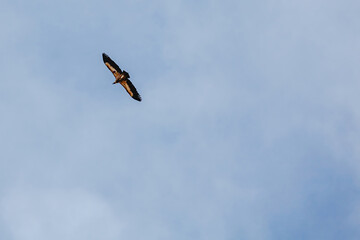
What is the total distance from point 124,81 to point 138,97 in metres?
3.84

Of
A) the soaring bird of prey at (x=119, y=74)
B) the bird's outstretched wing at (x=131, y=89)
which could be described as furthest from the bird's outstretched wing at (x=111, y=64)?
the bird's outstretched wing at (x=131, y=89)

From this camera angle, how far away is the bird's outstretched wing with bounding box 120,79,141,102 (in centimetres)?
7475

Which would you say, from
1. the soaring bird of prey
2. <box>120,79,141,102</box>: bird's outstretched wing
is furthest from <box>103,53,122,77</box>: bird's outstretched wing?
<box>120,79,141,102</box>: bird's outstretched wing

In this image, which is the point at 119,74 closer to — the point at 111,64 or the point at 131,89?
the point at 111,64

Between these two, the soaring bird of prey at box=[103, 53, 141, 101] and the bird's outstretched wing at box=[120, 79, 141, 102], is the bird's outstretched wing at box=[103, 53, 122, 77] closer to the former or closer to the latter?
the soaring bird of prey at box=[103, 53, 141, 101]

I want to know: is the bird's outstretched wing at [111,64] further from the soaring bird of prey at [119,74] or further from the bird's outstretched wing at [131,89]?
the bird's outstretched wing at [131,89]

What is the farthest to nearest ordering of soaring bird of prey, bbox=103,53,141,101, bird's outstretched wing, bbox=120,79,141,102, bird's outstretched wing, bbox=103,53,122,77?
bird's outstretched wing, bbox=120,79,141,102, bird's outstretched wing, bbox=103,53,122,77, soaring bird of prey, bbox=103,53,141,101

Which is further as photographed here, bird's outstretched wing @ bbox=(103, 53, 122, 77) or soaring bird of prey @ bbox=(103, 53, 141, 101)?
bird's outstretched wing @ bbox=(103, 53, 122, 77)

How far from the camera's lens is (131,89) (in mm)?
75625

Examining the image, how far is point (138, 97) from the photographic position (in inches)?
2997

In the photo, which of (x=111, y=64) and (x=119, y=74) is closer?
(x=119, y=74)

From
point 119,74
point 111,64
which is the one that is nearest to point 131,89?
point 119,74

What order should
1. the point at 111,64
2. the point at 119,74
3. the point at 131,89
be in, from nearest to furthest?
the point at 119,74
the point at 111,64
the point at 131,89

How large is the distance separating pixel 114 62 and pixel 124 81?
12.0 ft
